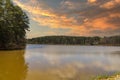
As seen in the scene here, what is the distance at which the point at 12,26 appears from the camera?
66.2m

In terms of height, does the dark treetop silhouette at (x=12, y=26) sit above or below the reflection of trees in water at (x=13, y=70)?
above

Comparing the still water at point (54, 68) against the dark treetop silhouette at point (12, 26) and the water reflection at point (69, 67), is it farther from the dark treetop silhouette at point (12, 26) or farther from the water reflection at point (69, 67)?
the dark treetop silhouette at point (12, 26)

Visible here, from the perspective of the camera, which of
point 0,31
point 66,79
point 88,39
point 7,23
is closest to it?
point 66,79

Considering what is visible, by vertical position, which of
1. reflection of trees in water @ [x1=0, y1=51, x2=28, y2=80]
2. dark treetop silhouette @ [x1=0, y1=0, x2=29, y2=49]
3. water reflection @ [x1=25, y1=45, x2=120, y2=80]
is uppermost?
A: dark treetop silhouette @ [x1=0, y1=0, x2=29, y2=49]

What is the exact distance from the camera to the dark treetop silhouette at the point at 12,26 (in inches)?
2430

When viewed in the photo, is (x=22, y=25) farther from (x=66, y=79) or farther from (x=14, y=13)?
(x=66, y=79)

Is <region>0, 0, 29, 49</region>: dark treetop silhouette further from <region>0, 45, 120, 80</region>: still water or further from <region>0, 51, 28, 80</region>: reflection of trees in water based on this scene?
<region>0, 51, 28, 80</region>: reflection of trees in water

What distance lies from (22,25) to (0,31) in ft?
59.4

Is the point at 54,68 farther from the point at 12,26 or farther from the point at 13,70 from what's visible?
the point at 12,26

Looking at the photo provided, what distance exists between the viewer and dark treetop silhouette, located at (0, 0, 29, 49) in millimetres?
61719

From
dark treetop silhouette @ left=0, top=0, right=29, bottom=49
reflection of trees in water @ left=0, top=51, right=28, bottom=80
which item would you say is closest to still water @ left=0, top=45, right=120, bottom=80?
reflection of trees in water @ left=0, top=51, right=28, bottom=80

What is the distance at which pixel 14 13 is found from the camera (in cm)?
7188

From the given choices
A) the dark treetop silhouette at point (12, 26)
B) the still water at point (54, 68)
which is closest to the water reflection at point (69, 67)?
the still water at point (54, 68)

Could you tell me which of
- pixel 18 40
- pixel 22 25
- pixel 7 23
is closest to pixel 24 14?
pixel 22 25
